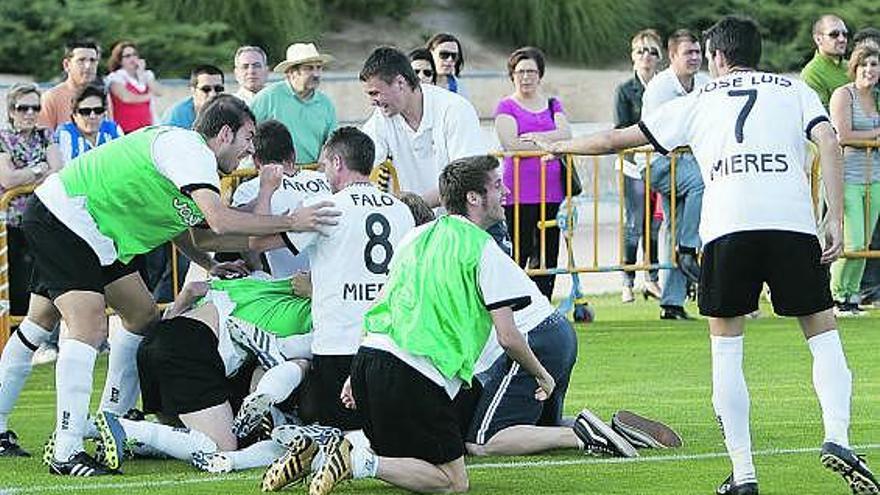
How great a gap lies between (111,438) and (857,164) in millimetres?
7775

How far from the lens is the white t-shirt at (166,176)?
910 cm

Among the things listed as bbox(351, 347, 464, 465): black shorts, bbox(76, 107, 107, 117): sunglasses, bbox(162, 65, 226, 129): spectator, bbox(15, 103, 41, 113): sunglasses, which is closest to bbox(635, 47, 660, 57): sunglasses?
bbox(162, 65, 226, 129): spectator

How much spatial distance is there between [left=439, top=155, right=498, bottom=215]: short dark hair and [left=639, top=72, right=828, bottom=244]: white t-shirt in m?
0.92

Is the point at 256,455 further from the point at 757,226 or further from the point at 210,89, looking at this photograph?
the point at 210,89

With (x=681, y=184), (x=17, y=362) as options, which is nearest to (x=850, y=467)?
(x=17, y=362)

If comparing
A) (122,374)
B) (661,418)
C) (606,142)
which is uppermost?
(606,142)

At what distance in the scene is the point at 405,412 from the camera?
8500mm

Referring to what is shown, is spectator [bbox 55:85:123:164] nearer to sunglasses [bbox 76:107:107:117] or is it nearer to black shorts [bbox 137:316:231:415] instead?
sunglasses [bbox 76:107:107:117]

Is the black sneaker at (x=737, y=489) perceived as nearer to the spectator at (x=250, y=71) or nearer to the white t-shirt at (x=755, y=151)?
the white t-shirt at (x=755, y=151)

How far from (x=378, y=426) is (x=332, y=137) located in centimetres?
163

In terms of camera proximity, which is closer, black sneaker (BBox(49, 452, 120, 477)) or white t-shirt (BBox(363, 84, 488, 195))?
black sneaker (BBox(49, 452, 120, 477))

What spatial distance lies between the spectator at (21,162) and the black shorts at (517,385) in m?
4.51

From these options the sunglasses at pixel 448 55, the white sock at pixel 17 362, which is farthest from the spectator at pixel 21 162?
the white sock at pixel 17 362

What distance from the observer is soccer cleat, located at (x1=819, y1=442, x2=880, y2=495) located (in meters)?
8.30
